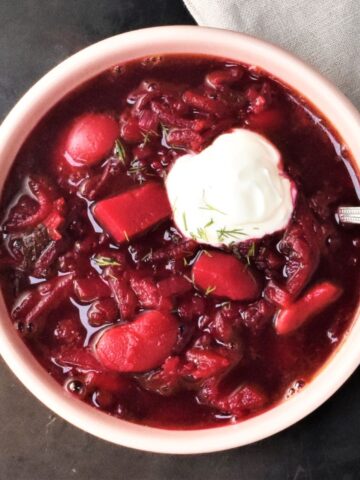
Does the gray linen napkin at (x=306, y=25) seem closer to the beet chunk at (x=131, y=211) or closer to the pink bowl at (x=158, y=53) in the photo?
the pink bowl at (x=158, y=53)

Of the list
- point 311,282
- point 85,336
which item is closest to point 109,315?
point 85,336

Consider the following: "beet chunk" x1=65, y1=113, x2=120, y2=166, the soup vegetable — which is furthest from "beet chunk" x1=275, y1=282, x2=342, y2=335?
"beet chunk" x1=65, y1=113, x2=120, y2=166

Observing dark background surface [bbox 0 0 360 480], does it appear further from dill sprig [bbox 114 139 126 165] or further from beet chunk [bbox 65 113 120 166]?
dill sprig [bbox 114 139 126 165]

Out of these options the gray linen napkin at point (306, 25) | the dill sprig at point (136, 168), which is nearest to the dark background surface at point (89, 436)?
the gray linen napkin at point (306, 25)

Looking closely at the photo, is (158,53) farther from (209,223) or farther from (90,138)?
(209,223)

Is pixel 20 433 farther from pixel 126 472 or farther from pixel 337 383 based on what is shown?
pixel 337 383

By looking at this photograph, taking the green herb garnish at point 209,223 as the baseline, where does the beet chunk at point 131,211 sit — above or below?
above

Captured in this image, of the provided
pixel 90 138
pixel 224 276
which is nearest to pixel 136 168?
pixel 90 138
